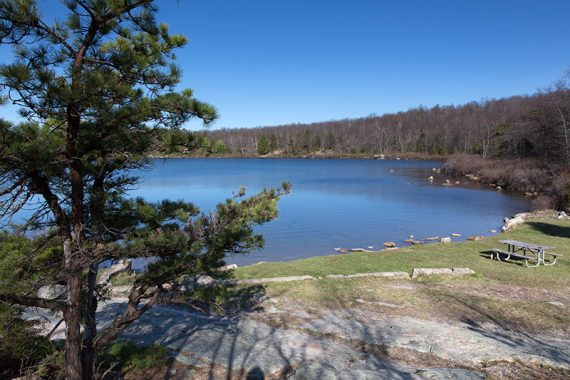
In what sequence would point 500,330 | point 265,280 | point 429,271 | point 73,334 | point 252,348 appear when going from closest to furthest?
point 73,334 < point 252,348 < point 500,330 < point 265,280 < point 429,271

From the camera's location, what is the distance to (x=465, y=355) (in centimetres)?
669

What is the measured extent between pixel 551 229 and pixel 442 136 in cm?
9770

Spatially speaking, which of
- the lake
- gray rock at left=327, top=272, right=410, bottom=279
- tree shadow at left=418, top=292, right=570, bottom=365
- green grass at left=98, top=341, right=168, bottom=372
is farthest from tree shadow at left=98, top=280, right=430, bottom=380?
the lake

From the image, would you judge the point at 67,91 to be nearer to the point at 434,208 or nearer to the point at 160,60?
the point at 160,60

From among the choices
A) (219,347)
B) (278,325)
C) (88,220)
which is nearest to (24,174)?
(88,220)

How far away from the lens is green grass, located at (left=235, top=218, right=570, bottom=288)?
1190 cm

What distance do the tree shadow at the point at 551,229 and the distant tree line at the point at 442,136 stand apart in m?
16.5

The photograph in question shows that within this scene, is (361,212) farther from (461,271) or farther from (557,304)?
(557,304)

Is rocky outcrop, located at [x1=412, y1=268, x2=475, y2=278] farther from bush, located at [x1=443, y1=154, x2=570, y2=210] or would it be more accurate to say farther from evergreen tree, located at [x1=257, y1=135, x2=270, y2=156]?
evergreen tree, located at [x1=257, y1=135, x2=270, y2=156]

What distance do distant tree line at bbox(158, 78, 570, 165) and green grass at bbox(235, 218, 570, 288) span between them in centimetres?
861

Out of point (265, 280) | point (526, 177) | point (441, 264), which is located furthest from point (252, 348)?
point (526, 177)

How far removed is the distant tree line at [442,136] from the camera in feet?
Result: 137

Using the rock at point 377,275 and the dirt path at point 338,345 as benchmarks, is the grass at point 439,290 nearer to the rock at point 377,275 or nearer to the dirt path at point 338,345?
the rock at point 377,275

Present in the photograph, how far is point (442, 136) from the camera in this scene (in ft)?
363
